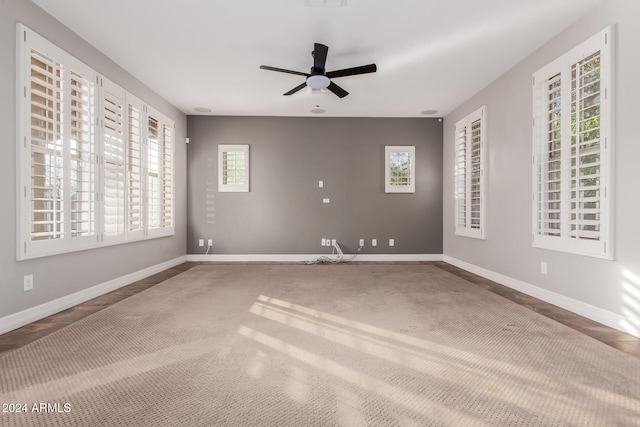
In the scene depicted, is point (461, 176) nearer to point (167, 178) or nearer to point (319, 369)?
point (319, 369)

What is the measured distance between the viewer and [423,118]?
5.92 m

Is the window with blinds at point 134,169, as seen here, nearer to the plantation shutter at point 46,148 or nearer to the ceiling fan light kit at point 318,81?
the plantation shutter at point 46,148

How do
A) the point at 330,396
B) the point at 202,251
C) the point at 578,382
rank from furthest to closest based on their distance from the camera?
1. the point at 202,251
2. the point at 578,382
3. the point at 330,396

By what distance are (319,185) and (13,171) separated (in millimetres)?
4287

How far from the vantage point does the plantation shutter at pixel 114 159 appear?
347 cm

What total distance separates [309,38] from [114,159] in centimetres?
276

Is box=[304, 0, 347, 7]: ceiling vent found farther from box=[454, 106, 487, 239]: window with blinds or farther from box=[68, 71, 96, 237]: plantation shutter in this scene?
box=[454, 106, 487, 239]: window with blinds

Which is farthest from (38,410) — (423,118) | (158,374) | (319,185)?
(423,118)

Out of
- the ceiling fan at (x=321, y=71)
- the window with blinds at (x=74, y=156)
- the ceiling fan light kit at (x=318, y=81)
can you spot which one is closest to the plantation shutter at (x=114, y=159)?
the window with blinds at (x=74, y=156)

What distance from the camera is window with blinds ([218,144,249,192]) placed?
579 centimetres

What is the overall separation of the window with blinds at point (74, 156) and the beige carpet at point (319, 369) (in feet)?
3.12

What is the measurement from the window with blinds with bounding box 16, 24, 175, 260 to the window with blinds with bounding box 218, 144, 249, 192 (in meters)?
1.53

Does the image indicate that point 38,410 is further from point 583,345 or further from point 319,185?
point 319,185

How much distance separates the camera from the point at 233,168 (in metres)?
5.81
